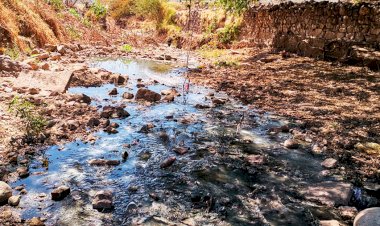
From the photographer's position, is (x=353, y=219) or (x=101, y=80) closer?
(x=353, y=219)

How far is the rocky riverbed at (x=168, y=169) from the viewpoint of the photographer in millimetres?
2953

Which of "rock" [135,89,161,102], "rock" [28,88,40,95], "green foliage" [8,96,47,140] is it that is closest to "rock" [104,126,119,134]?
"green foliage" [8,96,47,140]

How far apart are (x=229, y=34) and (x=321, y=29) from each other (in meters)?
4.86

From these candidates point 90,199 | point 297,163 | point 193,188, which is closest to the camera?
point 90,199

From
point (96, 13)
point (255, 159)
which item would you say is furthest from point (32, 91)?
point (96, 13)

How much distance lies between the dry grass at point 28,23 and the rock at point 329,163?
27.5 ft

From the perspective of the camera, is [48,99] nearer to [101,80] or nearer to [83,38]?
[101,80]

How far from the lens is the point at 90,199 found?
3111 millimetres

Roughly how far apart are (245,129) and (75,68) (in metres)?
4.93

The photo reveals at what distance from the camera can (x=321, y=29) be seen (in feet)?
31.6

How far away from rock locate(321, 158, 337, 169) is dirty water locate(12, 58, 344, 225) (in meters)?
0.08

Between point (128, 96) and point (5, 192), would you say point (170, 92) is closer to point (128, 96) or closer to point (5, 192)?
point (128, 96)

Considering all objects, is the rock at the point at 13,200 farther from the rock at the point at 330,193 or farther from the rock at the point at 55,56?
the rock at the point at 55,56

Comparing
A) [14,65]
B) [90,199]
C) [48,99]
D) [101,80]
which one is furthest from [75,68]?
[90,199]
